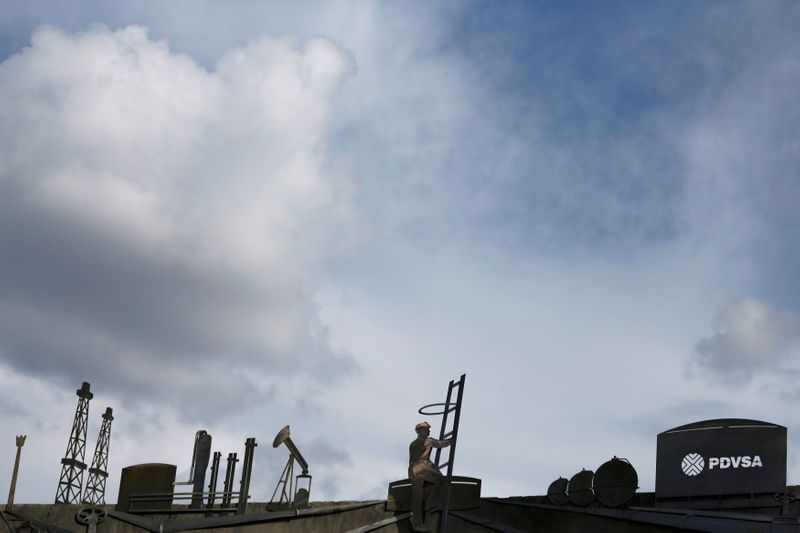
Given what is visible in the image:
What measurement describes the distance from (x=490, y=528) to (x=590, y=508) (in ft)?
17.7

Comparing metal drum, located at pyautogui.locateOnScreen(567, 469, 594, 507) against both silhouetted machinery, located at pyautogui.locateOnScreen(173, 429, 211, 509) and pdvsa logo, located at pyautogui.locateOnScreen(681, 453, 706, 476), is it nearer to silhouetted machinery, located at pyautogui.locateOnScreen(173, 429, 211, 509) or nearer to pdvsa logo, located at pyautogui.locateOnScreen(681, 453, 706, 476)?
pdvsa logo, located at pyautogui.locateOnScreen(681, 453, 706, 476)

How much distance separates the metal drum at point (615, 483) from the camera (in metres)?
28.2

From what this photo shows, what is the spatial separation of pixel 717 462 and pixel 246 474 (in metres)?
13.2

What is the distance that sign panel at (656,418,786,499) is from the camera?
27.8 metres

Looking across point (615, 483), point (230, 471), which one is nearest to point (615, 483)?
point (615, 483)

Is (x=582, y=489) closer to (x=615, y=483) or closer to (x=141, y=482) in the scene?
(x=615, y=483)

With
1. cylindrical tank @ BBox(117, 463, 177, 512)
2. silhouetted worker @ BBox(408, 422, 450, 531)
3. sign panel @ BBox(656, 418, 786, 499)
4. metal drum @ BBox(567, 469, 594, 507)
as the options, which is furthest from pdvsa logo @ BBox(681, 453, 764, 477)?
cylindrical tank @ BBox(117, 463, 177, 512)

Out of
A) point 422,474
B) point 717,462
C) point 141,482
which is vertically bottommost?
point 422,474

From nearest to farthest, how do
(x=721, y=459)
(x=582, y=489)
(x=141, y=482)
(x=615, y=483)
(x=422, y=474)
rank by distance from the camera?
1. (x=422, y=474)
2. (x=615, y=483)
3. (x=721, y=459)
4. (x=141, y=482)
5. (x=582, y=489)

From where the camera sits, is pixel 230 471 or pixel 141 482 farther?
pixel 230 471

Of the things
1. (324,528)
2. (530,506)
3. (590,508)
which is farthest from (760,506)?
(324,528)

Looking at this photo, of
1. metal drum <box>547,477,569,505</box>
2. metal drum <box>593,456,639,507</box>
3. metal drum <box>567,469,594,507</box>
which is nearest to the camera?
metal drum <box>593,456,639,507</box>

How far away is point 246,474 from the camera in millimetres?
30000

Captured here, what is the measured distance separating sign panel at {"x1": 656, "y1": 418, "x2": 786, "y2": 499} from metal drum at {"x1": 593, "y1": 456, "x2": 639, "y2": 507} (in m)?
2.11
